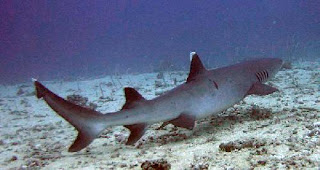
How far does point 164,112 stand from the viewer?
4.42 m

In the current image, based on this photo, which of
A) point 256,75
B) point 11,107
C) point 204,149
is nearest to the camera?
point 204,149

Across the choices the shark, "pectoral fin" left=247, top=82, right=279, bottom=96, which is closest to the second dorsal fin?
the shark

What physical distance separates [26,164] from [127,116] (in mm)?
1700

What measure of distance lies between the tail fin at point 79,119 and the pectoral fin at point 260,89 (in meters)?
2.83

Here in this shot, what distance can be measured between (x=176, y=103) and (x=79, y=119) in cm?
155

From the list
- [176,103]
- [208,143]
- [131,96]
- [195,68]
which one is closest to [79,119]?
[131,96]

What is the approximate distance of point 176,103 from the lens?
4.53 metres

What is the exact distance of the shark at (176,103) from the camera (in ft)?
13.1

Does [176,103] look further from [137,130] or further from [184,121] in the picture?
[137,130]

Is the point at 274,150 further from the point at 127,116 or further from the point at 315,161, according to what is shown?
the point at 127,116

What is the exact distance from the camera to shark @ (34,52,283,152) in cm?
400

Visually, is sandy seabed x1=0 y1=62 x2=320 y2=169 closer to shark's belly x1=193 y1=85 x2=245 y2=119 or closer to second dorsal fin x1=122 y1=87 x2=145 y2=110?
shark's belly x1=193 y1=85 x2=245 y2=119

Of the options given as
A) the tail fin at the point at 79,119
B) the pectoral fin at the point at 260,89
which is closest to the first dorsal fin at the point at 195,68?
the pectoral fin at the point at 260,89

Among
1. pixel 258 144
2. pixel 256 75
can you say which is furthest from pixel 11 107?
pixel 258 144
